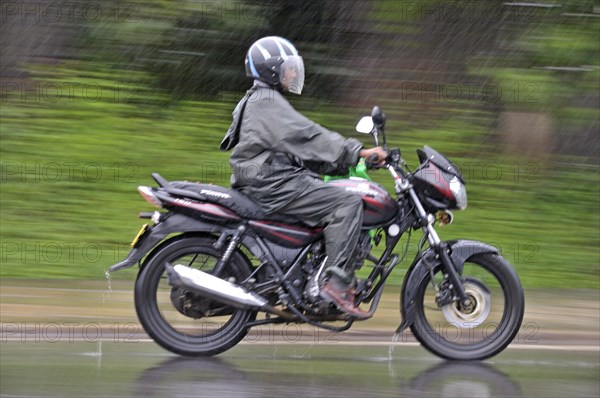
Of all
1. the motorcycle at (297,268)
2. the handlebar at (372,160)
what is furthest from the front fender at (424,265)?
the handlebar at (372,160)

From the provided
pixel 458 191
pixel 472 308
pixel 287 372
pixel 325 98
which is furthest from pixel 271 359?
pixel 325 98

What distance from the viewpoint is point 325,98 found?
12.0 metres

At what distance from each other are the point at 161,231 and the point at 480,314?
2.16 metres

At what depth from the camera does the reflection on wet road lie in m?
5.87

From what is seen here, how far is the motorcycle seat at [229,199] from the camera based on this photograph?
21.5ft

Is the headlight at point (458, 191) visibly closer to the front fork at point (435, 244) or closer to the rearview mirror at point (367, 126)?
the front fork at point (435, 244)

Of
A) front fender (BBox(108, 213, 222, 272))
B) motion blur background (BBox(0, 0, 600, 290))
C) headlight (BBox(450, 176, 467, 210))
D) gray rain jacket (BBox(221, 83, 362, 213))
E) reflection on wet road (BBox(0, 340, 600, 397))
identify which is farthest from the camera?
motion blur background (BBox(0, 0, 600, 290))

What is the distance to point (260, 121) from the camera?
646 cm

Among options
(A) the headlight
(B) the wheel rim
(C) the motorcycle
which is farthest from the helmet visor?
(B) the wheel rim

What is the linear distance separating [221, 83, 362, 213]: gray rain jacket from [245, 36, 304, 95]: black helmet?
0.26 ft

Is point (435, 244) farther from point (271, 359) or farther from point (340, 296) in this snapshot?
point (271, 359)

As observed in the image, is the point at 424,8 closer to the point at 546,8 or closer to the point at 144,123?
the point at 546,8

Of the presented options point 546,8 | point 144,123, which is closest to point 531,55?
point 546,8

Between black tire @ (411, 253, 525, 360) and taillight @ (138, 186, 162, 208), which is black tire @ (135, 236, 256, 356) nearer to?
taillight @ (138, 186, 162, 208)
